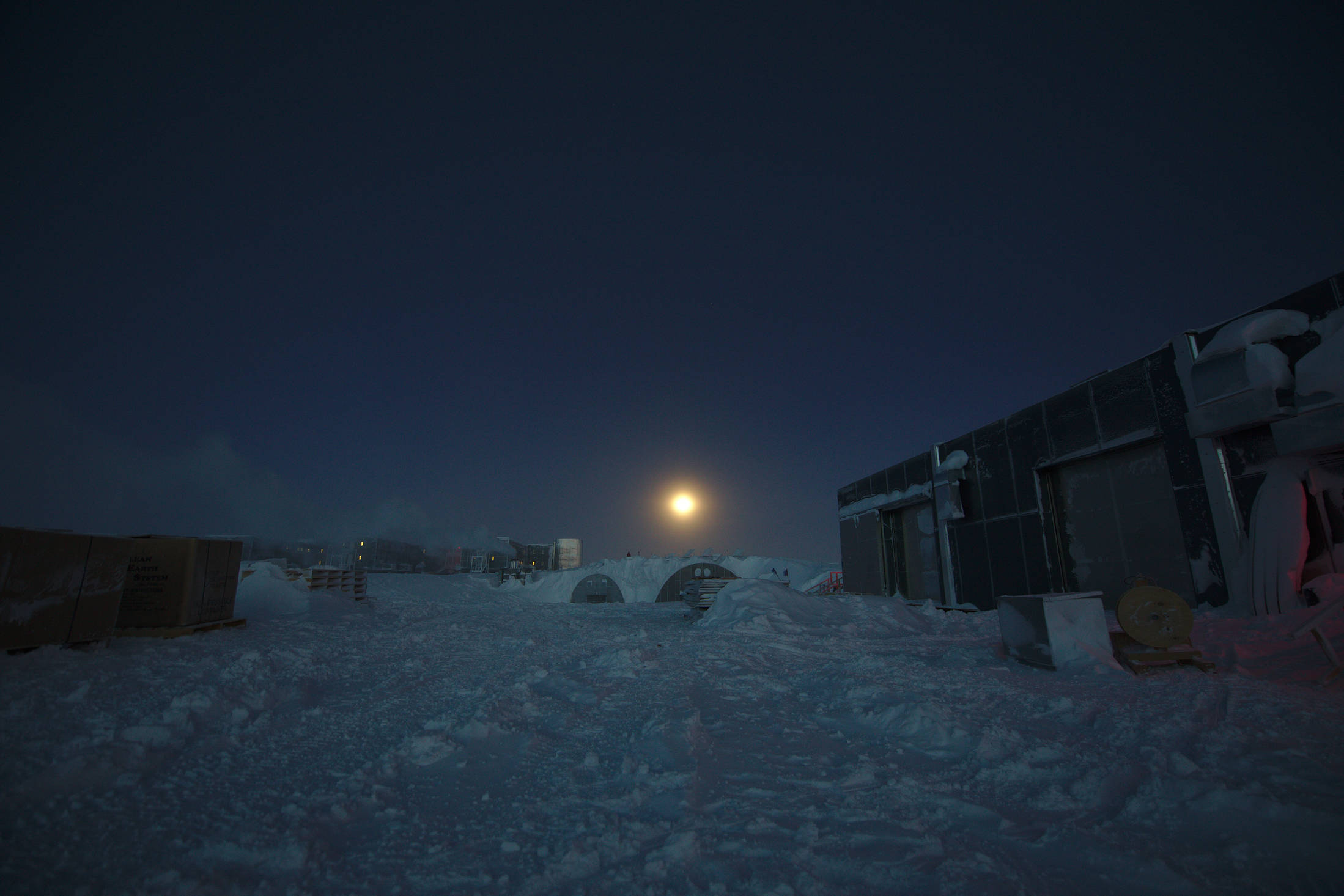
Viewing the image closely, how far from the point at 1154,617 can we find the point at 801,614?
7608 mm

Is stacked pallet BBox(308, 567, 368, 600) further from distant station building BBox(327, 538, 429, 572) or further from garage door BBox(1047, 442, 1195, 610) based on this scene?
distant station building BBox(327, 538, 429, 572)

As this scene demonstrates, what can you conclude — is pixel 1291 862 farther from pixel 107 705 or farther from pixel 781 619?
pixel 781 619

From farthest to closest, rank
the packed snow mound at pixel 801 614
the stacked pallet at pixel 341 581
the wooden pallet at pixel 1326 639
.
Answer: the stacked pallet at pixel 341 581
the packed snow mound at pixel 801 614
the wooden pallet at pixel 1326 639

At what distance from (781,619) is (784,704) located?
7.42 m

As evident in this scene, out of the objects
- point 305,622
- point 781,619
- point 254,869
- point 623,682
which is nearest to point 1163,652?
point 623,682

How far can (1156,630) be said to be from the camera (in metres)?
6.35

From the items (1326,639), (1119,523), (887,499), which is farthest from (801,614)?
(887,499)

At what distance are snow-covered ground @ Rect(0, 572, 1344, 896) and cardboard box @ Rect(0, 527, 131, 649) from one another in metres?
0.31

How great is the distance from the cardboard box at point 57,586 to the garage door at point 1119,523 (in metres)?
16.7

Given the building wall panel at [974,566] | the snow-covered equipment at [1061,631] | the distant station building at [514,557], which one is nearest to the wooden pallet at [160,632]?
the snow-covered equipment at [1061,631]

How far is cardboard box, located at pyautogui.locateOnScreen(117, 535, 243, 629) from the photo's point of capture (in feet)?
24.1

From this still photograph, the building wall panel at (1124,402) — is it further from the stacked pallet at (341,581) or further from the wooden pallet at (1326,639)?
the stacked pallet at (341,581)

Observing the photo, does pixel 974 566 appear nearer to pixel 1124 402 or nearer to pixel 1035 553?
pixel 1035 553

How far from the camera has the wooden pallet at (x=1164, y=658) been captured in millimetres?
6199
